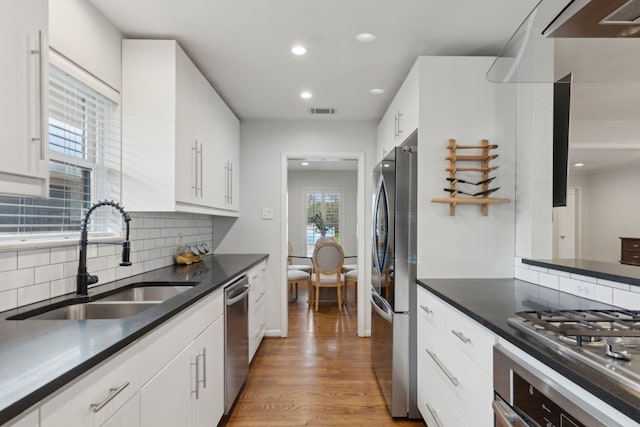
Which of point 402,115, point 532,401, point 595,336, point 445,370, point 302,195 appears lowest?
point 445,370

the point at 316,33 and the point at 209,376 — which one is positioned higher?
the point at 316,33

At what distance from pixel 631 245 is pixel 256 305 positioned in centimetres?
272

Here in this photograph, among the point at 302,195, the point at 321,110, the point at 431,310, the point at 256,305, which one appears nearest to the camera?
the point at 431,310

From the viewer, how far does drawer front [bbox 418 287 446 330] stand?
1930 millimetres

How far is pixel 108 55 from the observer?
6.85ft

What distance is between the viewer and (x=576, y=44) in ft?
4.00

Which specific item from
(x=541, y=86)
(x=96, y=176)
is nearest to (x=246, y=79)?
(x=96, y=176)

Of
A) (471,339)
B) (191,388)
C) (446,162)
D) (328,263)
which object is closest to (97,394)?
(191,388)

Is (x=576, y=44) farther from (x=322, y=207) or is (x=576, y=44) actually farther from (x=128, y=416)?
(x=322, y=207)

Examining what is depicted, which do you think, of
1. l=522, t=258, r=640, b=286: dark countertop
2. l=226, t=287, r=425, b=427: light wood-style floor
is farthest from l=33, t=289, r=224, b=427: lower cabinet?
l=522, t=258, r=640, b=286: dark countertop

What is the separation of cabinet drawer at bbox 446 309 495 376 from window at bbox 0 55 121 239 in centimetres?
186

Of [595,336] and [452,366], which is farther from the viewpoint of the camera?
[452,366]

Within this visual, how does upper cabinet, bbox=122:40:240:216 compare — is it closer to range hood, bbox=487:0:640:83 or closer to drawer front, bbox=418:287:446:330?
drawer front, bbox=418:287:446:330

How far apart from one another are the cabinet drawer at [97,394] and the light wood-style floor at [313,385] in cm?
142
